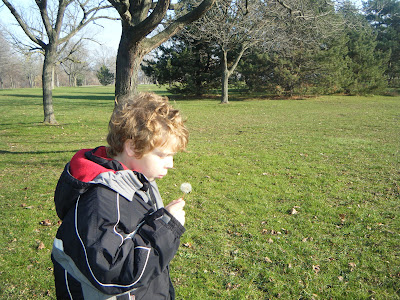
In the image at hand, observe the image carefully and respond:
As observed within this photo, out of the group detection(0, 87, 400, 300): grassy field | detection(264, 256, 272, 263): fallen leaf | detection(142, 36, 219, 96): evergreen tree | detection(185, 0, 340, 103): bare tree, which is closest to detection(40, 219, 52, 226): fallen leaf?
detection(0, 87, 400, 300): grassy field

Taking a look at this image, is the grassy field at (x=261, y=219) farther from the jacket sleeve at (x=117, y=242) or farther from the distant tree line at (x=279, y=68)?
the distant tree line at (x=279, y=68)

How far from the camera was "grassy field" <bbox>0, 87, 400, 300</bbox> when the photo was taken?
341cm

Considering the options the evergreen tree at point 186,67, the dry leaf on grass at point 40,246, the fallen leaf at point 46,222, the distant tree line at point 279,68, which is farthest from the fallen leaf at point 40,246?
the evergreen tree at point 186,67

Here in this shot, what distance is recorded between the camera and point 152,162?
1.63 meters

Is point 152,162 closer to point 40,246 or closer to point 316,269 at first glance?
point 316,269

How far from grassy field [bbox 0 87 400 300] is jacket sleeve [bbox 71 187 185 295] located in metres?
1.32

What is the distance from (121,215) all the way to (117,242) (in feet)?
0.40

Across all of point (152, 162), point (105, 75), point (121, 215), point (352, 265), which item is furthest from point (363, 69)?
point (105, 75)

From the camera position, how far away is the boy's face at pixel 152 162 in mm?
1613

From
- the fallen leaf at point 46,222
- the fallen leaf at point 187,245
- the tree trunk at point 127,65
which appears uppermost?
the tree trunk at point 127,65

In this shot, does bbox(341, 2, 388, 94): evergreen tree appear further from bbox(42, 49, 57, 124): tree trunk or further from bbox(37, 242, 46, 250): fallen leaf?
bbox(37, 242, 46, 250): fallen leaf

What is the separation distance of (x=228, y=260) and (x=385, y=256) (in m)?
2.04

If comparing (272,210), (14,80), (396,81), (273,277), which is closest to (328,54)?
(396,81)

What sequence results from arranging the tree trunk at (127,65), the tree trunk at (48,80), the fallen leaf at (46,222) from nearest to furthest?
the fallen leaf at (46,222) < the tree trunk at (127,65) < the tree trunk at (48,80)
